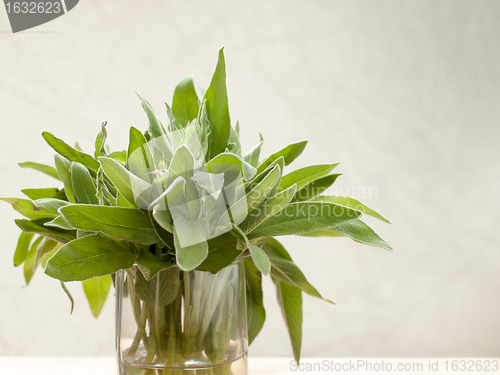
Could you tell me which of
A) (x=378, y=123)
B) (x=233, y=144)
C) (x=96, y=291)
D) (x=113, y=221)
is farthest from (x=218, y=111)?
(x=378, y=123)

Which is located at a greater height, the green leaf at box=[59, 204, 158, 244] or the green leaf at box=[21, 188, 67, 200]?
the green leaf at box=[21, 188, 67, 200]

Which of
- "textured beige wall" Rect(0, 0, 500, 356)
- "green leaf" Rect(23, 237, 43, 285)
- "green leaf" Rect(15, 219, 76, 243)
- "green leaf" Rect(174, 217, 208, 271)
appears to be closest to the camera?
"green leaf" Rect(174, 217, 208, 271)

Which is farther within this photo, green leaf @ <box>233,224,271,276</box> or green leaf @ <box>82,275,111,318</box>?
green leaf @ <box>82,275,111,318</box>

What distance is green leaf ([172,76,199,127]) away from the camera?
41 centimetres

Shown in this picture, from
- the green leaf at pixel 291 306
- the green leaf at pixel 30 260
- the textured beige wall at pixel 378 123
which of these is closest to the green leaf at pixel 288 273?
the green leaf at pixel 291 306

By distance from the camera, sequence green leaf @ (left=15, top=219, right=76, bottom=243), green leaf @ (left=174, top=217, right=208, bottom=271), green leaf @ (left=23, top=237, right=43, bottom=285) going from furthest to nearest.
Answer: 1. green leaf @ (left=23, top=237, right=43, bottom=285)
2. green leaf @ (left=15, top=219, right=76, bottom=243)
3. green leaf @ (left=174, top=217, right=208, bottom=271)

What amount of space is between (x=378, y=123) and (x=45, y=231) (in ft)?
2.31

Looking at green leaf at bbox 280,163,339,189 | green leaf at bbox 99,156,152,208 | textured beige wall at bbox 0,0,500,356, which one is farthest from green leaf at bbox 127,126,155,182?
textured beige wall at bbox 0,0,500,356

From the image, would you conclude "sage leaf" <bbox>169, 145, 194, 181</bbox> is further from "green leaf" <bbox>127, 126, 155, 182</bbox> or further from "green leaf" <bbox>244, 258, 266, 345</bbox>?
"green leaf" <bbox>244, 258, 266, 345</bbox>

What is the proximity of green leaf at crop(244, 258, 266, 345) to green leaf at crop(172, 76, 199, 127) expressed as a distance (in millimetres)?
161

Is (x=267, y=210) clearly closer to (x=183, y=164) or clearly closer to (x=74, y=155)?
(x=183, y=164)

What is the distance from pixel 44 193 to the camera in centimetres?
43

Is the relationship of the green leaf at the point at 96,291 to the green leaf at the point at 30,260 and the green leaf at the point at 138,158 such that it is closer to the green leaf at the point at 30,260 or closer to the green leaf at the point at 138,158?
the green leaf at the point at 30,260

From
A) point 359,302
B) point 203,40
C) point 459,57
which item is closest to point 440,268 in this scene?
point 359,302
